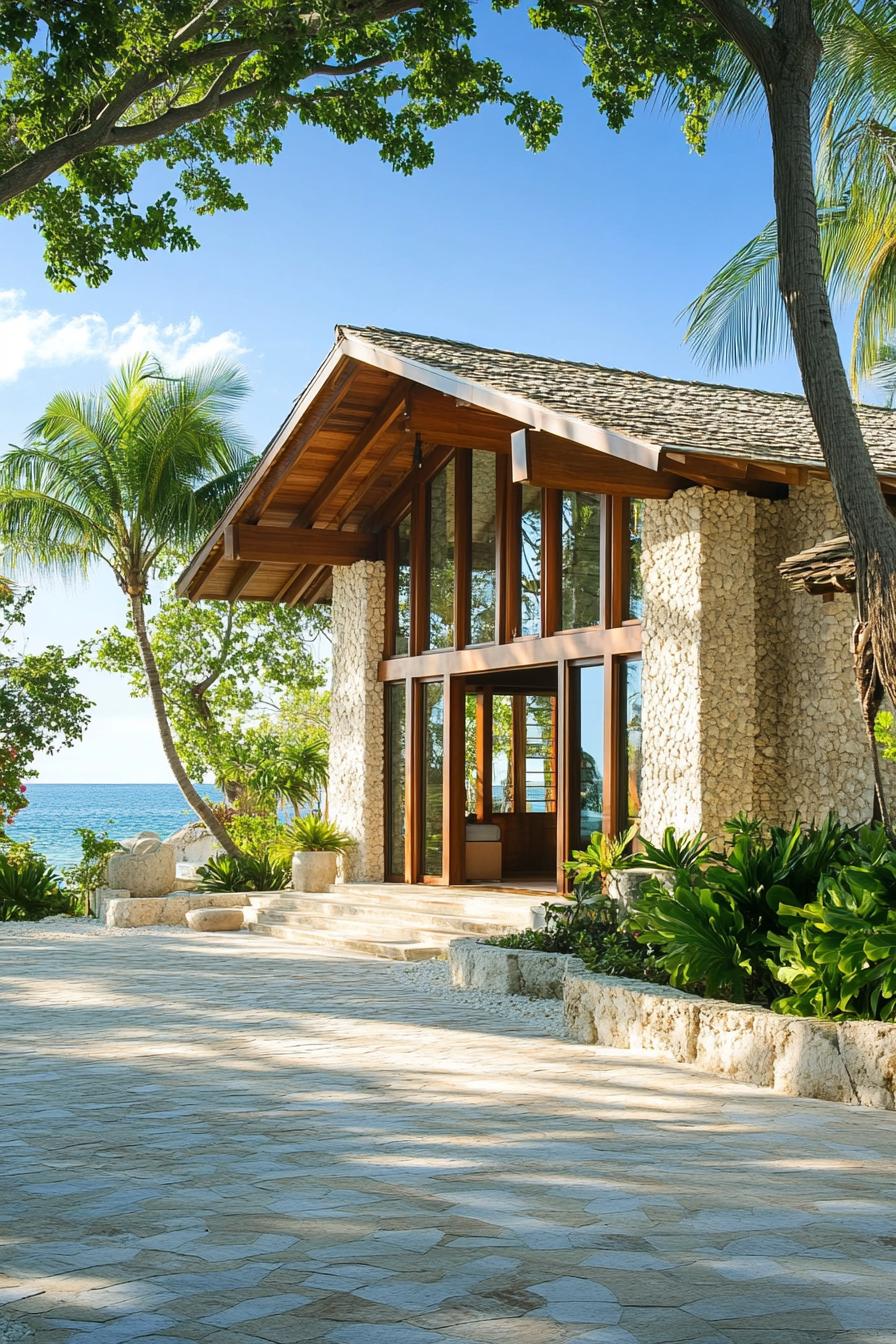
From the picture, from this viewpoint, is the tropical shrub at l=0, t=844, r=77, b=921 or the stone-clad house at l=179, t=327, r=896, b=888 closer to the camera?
the stone-clad house at l=179, t=327, r=896, b=888

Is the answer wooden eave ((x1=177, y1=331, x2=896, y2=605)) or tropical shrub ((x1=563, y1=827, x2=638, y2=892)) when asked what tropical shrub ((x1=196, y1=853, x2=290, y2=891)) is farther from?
tropical shrub ((x1=563, y1=827, x2=638, y2=892))

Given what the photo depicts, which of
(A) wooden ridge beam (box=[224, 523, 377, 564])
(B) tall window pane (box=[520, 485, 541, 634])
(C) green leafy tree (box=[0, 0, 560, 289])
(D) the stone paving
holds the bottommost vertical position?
(D) the stone paving

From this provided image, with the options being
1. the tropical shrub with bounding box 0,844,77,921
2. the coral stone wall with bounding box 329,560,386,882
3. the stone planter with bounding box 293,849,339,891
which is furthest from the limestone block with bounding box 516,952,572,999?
the tropical shrub with bounding box 0,844,77,921

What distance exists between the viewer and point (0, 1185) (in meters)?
4.78

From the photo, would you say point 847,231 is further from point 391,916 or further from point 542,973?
point 542,973

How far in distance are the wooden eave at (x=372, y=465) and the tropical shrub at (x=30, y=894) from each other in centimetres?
434

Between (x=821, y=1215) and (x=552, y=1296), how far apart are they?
1230 millimetres

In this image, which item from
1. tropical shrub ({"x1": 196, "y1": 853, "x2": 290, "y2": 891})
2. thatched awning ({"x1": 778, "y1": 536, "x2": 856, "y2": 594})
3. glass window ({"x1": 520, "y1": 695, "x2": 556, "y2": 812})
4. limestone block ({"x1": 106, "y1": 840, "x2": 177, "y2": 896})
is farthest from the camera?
tropical shrub ({"x1": 196, "y1": 853, "x2": 290, "y2": 891})

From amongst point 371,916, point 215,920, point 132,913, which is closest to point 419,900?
point 371,916

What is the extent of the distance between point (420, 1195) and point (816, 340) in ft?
17.2

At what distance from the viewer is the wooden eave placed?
36.8 ft

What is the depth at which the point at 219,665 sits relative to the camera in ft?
80.0

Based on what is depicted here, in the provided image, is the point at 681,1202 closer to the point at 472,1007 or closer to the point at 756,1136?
the point at 756,1136

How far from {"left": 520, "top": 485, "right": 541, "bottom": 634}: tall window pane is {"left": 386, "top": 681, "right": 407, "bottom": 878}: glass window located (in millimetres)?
2810
